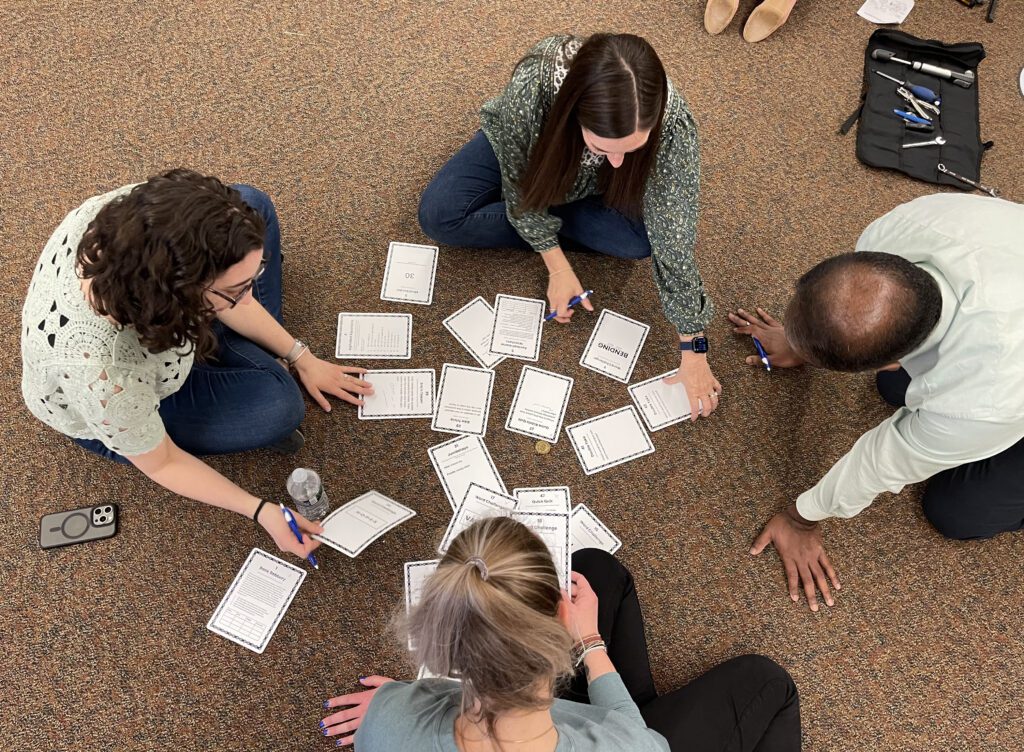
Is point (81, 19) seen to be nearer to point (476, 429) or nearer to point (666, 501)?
point (476, 429)

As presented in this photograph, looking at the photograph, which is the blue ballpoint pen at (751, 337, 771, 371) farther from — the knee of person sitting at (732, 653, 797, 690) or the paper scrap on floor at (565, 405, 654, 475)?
the knee of person sitting at (732, 653, 797, 690)

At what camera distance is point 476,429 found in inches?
81.8

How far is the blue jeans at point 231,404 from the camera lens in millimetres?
1736

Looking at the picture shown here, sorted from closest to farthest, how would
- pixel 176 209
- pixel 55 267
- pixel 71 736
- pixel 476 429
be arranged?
pixel 176 209 < pixel 55 267 < pixel 71 736 < pixel 476 429

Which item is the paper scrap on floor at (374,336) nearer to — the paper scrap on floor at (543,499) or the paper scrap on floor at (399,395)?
the paper scrap on floor at (399,395)

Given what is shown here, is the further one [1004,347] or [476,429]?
[476,429]

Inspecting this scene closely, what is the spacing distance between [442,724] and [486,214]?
1470 millimetres

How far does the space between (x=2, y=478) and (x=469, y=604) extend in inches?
63.4

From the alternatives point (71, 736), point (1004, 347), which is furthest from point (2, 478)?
point (1004, 347)

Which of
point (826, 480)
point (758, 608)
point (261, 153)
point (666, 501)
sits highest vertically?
point (261, 153)

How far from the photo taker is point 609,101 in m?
1.49

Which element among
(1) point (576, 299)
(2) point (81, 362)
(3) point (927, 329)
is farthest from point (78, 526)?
(3) point (927, 329)

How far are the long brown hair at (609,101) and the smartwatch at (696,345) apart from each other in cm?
51

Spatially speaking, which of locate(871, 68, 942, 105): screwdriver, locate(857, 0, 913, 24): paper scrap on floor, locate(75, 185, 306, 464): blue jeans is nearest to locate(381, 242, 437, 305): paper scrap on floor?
locate(75, 185, 306, 464): blue jeans
